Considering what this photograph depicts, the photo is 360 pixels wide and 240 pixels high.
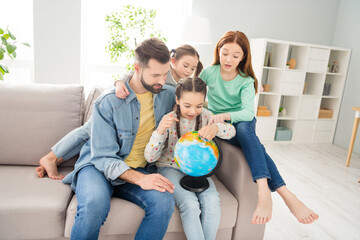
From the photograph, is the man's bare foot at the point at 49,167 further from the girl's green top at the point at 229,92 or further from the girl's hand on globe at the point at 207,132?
the girl's green top at the point at 229,92

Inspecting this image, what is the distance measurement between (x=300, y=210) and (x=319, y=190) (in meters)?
1.35

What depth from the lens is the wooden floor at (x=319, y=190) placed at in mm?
1907

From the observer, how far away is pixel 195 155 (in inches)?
48.5

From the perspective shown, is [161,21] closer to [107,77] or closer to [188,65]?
[107,77]

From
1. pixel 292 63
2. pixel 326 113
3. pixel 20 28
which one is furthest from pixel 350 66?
pixel 20 28

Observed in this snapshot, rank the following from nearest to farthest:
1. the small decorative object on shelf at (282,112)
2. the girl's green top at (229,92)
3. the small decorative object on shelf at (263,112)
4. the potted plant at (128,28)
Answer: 1. the girl's green top at (229,92)
2. the potted plant at (128,28)
3. the small decorative object on shelf at (263,112)
4. the small decorative object on shelf at (282,112)

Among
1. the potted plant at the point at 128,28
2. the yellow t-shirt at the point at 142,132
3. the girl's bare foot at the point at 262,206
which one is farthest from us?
the potted plant at the point at 128,28

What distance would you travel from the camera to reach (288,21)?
4230 mm

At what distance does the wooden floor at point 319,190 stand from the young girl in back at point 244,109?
1.74 feet

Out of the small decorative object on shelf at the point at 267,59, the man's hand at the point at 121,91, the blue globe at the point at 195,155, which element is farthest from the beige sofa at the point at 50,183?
the small decorative object on shelf at the point at 267,59

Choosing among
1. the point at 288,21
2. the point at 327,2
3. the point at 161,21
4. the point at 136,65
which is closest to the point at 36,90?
the point at 136,65

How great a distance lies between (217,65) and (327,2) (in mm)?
3535

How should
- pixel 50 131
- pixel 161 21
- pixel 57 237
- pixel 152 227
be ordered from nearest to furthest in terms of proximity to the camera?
pixel 152 227
pixel 57 237
pixel 50 131
pixel 161 21

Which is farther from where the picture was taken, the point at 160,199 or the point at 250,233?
the point at 250,233
